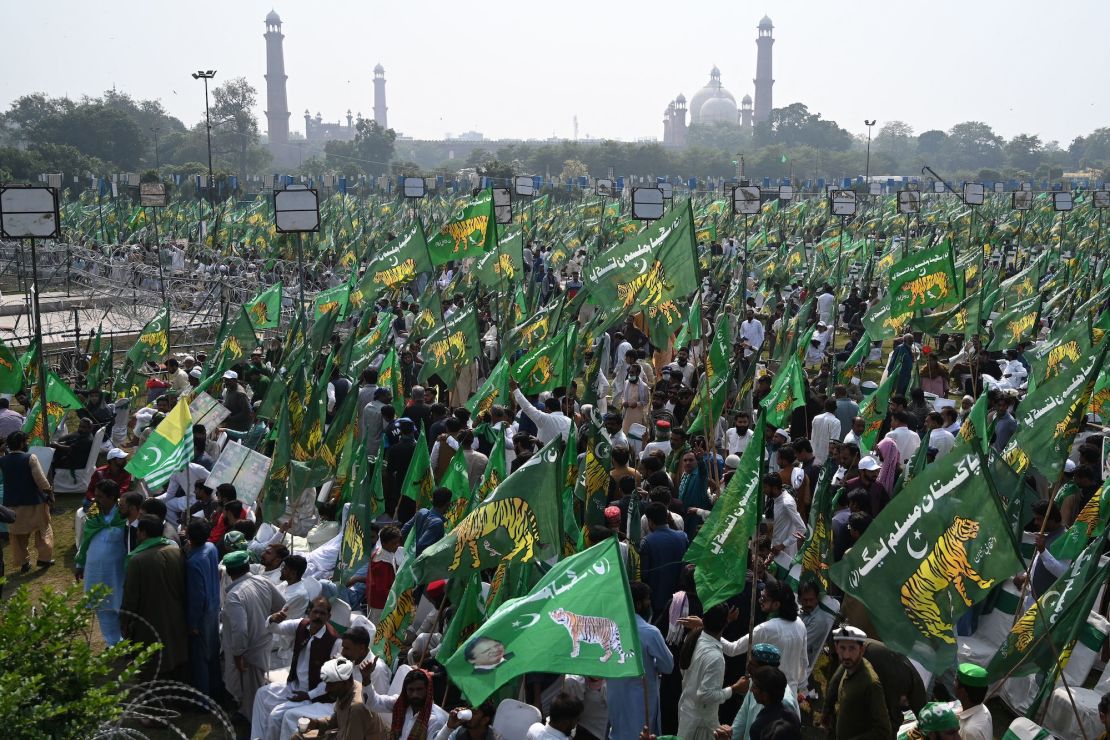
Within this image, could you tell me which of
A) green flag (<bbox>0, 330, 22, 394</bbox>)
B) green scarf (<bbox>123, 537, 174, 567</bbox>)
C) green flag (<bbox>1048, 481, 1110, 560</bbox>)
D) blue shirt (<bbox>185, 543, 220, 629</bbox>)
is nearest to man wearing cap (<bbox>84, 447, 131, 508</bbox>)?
green scarf (<bbox>123, 537, 174, 567</bbox>)

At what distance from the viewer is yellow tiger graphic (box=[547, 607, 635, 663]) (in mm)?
4770

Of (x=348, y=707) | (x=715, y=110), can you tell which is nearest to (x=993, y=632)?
(x=348, y=707)

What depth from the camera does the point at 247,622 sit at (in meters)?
6.88

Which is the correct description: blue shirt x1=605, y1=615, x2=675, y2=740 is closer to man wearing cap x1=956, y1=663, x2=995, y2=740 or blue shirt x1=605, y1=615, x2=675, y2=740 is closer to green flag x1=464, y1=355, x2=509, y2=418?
man wearing cap x1=956, y1=663, x2=995, y2=740

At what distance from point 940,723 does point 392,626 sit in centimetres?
294

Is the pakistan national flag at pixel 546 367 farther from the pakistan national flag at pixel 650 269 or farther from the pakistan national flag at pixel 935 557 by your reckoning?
the pakistan national flag at pixel 935 557

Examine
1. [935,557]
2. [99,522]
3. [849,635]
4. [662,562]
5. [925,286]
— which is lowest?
[662,562]

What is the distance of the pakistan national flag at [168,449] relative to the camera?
26.9 ft

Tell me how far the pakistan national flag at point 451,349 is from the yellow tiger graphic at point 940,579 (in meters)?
6.88

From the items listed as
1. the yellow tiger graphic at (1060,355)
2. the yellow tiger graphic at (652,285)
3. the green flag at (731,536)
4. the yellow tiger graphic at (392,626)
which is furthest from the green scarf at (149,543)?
the yellow tiger graphic at (1060,355)

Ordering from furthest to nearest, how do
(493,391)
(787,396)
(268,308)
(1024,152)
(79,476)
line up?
(1024,152) < (268,308) < (79,476) < (787,396) < (493,391)

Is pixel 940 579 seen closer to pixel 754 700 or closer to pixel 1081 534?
pixel 754 700

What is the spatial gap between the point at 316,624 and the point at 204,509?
9.49ft

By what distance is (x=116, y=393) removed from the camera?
553 inches
